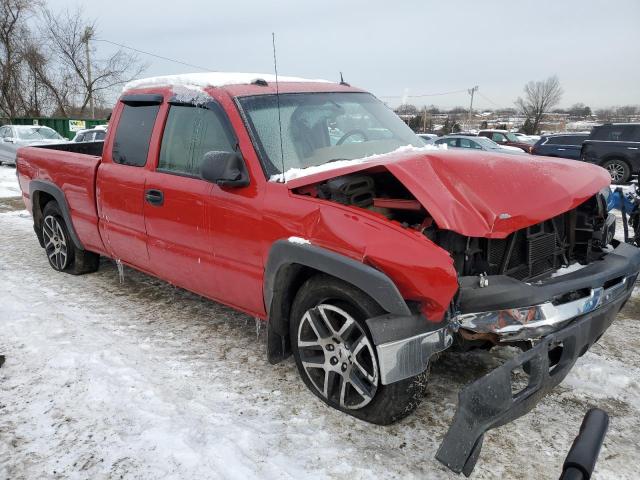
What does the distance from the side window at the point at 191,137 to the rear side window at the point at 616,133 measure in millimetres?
15642

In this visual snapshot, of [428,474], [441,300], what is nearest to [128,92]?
[441,300]

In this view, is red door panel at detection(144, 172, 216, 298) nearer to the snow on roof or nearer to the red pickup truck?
the red pickup truck

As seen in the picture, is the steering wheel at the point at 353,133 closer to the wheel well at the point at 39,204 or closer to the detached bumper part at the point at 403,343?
the detached bumper part at the point at 403,343

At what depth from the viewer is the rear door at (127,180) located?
394 cm

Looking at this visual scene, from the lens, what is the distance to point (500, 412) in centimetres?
212

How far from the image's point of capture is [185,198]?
137 inches

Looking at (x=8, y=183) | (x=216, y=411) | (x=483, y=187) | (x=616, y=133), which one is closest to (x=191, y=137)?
(x=216, y=411)

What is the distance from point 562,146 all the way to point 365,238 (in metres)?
17.4

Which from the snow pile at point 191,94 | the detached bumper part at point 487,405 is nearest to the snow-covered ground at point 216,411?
the detached bumper part at point 487,405

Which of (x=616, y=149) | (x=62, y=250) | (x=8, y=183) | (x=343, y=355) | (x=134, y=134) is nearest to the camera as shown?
(x=343, y=355)

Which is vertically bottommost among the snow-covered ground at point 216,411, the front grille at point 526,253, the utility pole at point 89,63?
the snow-covered ground at point 216,411

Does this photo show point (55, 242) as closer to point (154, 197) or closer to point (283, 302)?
point (154, 197)

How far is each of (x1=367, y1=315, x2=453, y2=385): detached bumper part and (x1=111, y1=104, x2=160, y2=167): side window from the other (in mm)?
2480

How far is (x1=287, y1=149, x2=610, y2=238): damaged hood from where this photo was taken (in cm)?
235
